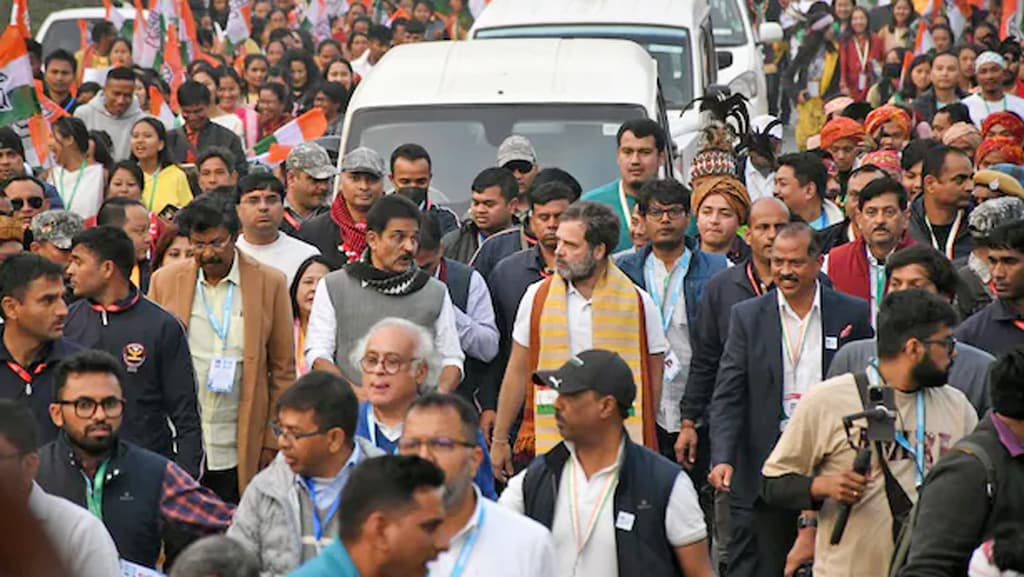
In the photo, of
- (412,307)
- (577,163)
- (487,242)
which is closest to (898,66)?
(577,163)

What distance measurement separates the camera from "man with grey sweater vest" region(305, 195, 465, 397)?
8.39 metres

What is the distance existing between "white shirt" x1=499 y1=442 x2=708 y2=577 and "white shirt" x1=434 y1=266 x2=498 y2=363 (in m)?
2.92

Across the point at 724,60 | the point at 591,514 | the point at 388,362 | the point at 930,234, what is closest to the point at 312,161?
the point at 930,234

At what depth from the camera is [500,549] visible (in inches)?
210

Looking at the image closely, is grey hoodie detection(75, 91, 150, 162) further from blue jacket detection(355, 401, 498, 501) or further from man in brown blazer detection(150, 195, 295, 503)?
blue jacket detection(355, 401, 498, 501)

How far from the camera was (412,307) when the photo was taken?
27.5 feet

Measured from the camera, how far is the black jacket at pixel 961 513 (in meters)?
5.14

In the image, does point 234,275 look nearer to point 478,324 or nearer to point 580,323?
point 478,324

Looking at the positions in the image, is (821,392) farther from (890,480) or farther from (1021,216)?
(1021,216)

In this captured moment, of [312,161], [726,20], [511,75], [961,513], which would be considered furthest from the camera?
[726,20]

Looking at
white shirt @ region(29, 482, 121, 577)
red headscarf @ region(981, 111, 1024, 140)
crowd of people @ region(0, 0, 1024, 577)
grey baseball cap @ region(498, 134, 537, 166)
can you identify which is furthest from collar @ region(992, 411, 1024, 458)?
red headscarf @ region(981, 111, 1024, 140)

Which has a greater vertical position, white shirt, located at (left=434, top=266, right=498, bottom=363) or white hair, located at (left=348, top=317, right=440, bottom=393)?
white hair, located at (left=348, top=317, right=440, bottom=393)

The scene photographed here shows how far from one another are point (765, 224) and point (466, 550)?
430cm

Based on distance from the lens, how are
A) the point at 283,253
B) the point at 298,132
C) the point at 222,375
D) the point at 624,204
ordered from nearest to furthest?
1. the point at 222,375
2. the point at 283,253
3. the point at 624,204
4. the point at 298,132
